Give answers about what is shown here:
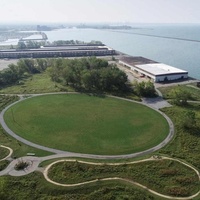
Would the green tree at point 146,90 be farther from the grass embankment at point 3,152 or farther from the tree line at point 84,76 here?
the grass embankment at point 3,152

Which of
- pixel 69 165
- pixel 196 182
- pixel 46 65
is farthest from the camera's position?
pixel 46 65

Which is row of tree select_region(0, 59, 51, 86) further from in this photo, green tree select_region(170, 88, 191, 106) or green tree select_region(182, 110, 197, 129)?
green tree select_region(182, 110, 197, 129)

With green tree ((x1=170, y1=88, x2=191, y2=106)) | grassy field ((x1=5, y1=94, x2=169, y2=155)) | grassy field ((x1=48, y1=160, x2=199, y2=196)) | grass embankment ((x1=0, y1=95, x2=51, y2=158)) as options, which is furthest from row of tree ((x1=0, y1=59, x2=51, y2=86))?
grassy field ((x1=48, y1=160, x2=199, y2=196))

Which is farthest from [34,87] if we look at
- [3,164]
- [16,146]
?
[3,164]

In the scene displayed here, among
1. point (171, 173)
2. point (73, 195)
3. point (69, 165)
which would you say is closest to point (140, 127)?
point (171, 173)

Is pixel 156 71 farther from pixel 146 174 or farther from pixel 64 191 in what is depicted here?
pixel 64 191

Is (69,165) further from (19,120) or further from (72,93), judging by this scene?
(72,93)

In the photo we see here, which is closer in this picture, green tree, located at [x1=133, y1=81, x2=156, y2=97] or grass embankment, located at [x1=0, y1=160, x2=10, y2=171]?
grass embankment, located at [x1=0, y1=160, x2=10, y2=171]
